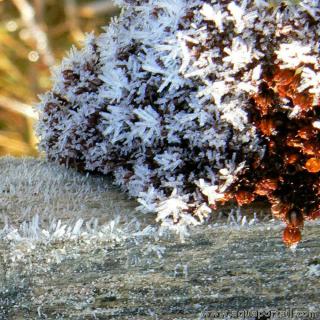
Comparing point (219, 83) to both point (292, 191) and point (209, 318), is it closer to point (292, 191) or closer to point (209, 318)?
point (292, 191)

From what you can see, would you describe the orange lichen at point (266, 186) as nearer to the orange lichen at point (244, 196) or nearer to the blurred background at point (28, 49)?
the orange lichen at point (244, 196)

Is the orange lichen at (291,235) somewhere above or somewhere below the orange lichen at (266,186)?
below

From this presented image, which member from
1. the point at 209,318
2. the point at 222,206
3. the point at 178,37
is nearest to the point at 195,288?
the point at 209,318

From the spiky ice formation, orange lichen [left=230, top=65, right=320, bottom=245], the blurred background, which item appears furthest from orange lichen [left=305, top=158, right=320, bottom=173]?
the blurred background

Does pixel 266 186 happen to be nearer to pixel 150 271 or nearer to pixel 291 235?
pixel 291 235

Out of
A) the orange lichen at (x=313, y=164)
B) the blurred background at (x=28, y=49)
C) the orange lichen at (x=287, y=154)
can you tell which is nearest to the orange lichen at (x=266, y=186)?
the orange lichen at (x=287, y=154)

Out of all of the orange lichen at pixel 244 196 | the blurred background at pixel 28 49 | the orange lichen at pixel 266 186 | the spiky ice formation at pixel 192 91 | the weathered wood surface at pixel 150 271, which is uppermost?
the blurred background at pixel 28 49

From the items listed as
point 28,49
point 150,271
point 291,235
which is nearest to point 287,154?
point 291,235
